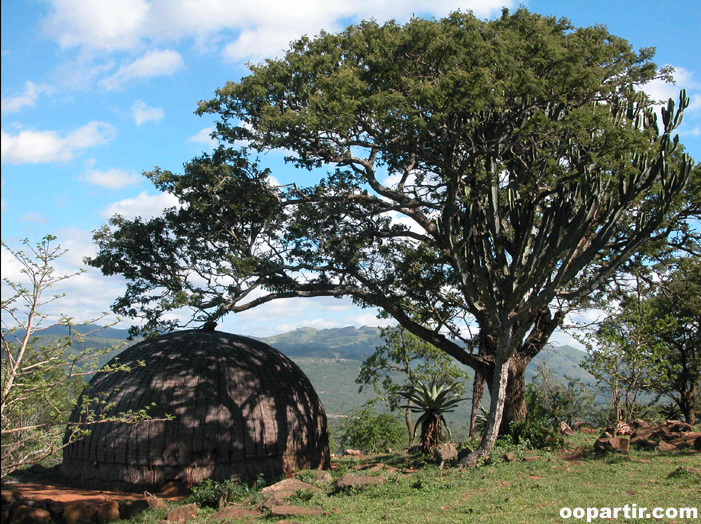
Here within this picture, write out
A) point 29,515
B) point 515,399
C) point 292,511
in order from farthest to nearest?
1. point 515,399
2. point 292,511
3. point 29,515

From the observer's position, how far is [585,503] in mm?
9750

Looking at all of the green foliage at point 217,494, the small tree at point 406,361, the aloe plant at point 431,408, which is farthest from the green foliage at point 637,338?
the green foliage at point 217,494

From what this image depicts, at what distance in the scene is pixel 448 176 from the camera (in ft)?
51.5

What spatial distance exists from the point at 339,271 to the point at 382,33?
7.31 metres

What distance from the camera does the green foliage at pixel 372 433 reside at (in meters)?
23.8

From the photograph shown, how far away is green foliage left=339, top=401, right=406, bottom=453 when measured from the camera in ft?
78.2

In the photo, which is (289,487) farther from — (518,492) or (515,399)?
(515,399)

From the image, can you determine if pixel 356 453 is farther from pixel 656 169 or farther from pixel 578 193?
pixel 656 169

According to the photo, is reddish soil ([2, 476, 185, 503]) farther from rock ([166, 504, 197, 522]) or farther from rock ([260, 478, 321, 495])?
rock ([260, 478, 321, 495])

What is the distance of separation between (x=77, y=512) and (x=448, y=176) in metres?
12.5

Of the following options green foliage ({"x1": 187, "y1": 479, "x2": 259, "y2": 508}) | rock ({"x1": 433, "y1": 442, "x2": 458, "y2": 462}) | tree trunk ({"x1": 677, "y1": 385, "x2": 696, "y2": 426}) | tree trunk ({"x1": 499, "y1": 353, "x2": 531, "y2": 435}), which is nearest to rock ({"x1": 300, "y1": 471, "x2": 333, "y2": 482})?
green foliage ({"x1": 187, "y1": 479, "x2": 259, "y2": 508})

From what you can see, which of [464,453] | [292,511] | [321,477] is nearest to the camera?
[292,511]

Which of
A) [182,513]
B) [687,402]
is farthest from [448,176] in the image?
[687,402]

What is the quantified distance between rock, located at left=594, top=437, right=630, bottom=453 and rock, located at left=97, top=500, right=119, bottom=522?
12.1m
